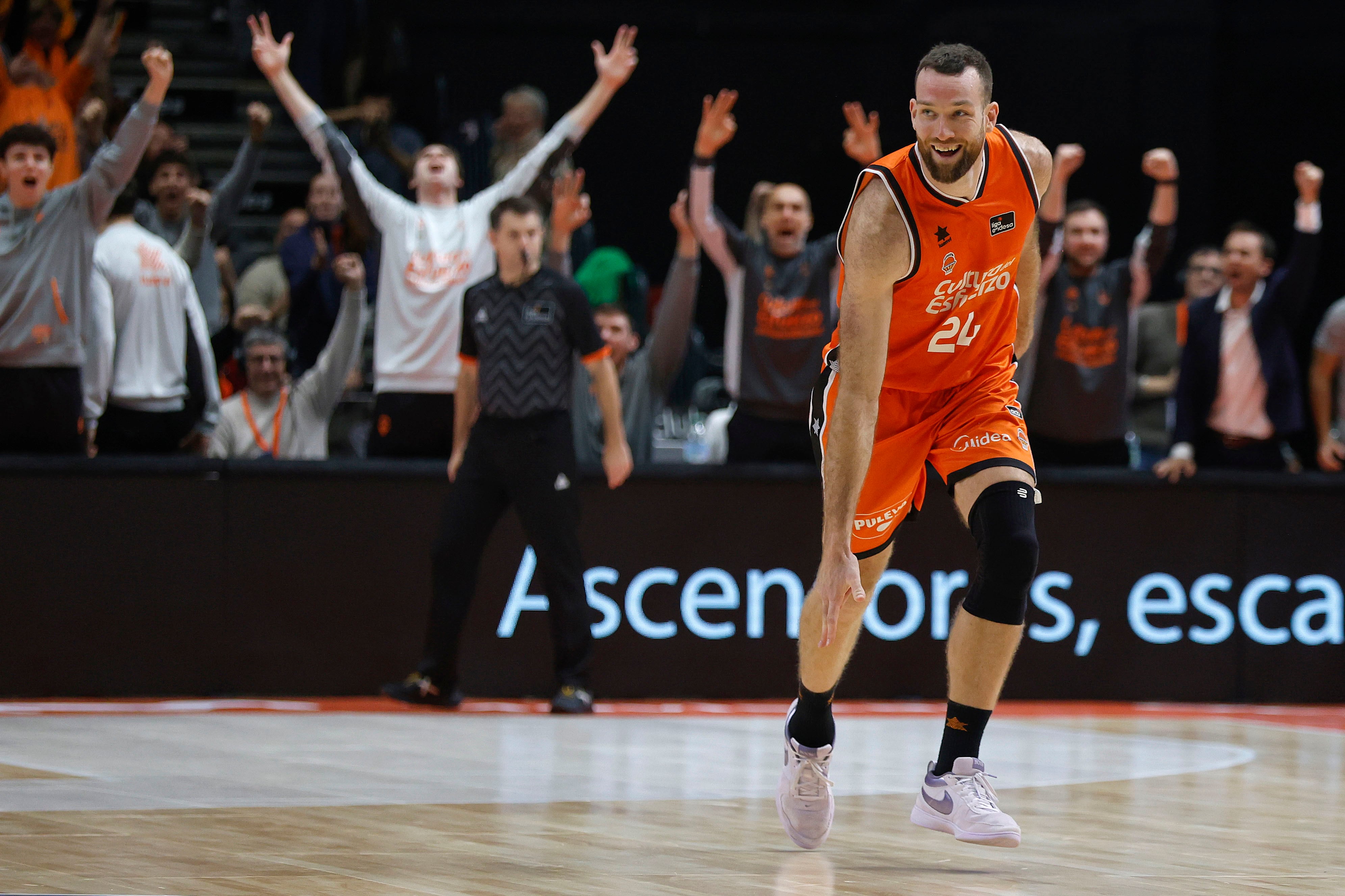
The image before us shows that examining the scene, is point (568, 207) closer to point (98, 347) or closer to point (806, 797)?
point (98, 347)

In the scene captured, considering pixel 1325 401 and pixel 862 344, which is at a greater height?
pixel 862 344

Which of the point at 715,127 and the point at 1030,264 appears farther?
the point at 715,127

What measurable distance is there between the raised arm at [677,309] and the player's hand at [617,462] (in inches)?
40.7

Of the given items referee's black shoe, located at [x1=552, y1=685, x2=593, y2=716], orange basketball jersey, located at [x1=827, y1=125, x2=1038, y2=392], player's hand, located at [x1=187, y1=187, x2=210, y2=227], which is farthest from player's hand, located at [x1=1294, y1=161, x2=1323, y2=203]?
player's hand, located at [x1=187, y1=187, x2=210, y2=227]

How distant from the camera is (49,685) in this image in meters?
7.63

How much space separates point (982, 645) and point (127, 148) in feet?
16.0

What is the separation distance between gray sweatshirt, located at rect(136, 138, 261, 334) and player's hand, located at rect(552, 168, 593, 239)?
6.64 ft

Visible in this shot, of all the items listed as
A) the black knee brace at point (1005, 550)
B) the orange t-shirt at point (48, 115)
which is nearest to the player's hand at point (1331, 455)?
the black knee brace at point (1005, 550)

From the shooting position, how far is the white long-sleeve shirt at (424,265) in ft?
26.3

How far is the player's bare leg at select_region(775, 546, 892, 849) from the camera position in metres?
4.28

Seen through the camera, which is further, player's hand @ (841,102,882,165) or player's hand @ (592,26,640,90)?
player's hand @ (592,26,640,90)

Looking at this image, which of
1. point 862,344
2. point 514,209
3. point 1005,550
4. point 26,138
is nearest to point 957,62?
point 862,344

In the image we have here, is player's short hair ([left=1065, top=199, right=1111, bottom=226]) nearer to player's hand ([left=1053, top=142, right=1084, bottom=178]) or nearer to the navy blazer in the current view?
player's hand ([left=1053, top=142, right=1084, bottom=178])

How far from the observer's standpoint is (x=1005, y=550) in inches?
165
